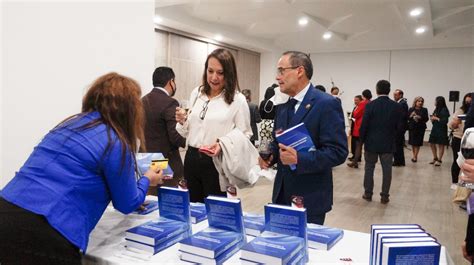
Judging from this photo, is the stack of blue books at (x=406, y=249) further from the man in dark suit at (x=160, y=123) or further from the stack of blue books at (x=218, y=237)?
the man in dark suit at (x=160, y=123)

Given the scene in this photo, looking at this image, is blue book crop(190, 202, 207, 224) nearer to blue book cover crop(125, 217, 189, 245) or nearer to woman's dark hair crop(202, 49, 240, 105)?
blue book cover crop(125, 217, 189, 245)

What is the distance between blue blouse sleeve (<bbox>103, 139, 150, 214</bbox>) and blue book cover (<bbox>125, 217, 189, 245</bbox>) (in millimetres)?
93

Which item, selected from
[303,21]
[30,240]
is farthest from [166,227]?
[303,21]

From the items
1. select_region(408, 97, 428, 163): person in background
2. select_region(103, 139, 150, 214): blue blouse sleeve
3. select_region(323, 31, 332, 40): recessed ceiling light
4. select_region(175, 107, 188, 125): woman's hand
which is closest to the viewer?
select_region(103, 139, 150, 214): blue blouse sleeve

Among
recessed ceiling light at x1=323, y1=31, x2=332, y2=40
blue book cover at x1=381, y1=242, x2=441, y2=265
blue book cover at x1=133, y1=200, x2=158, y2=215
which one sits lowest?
blue book cover at x1=133, y1=200, x2=158, y2=215

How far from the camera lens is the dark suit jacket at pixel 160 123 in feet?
8.18

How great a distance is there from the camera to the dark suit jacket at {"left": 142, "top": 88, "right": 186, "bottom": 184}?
2.49 m

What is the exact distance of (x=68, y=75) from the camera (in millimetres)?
1972

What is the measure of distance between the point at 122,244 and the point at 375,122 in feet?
12.8

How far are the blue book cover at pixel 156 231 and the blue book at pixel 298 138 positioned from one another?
0.58 meters

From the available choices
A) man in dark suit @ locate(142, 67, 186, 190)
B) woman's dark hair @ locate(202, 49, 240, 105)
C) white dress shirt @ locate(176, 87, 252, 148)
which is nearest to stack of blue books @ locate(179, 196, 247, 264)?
white dress shirt @ locate(176, 87, 252, 148)

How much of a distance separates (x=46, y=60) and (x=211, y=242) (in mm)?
1319

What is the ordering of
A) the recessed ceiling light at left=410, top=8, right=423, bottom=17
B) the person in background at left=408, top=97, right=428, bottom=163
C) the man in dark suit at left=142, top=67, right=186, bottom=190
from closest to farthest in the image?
the man in dark suit at left=142, top=67, right=186, bottom=190
the recessed ceiling light at left=410, top=8, right=423, bottom=17
the person in background at left=408, top=97, right=428, bottom=163

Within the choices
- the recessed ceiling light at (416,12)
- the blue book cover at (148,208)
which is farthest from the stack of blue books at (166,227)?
the recessed ceiling light at (416,12)
